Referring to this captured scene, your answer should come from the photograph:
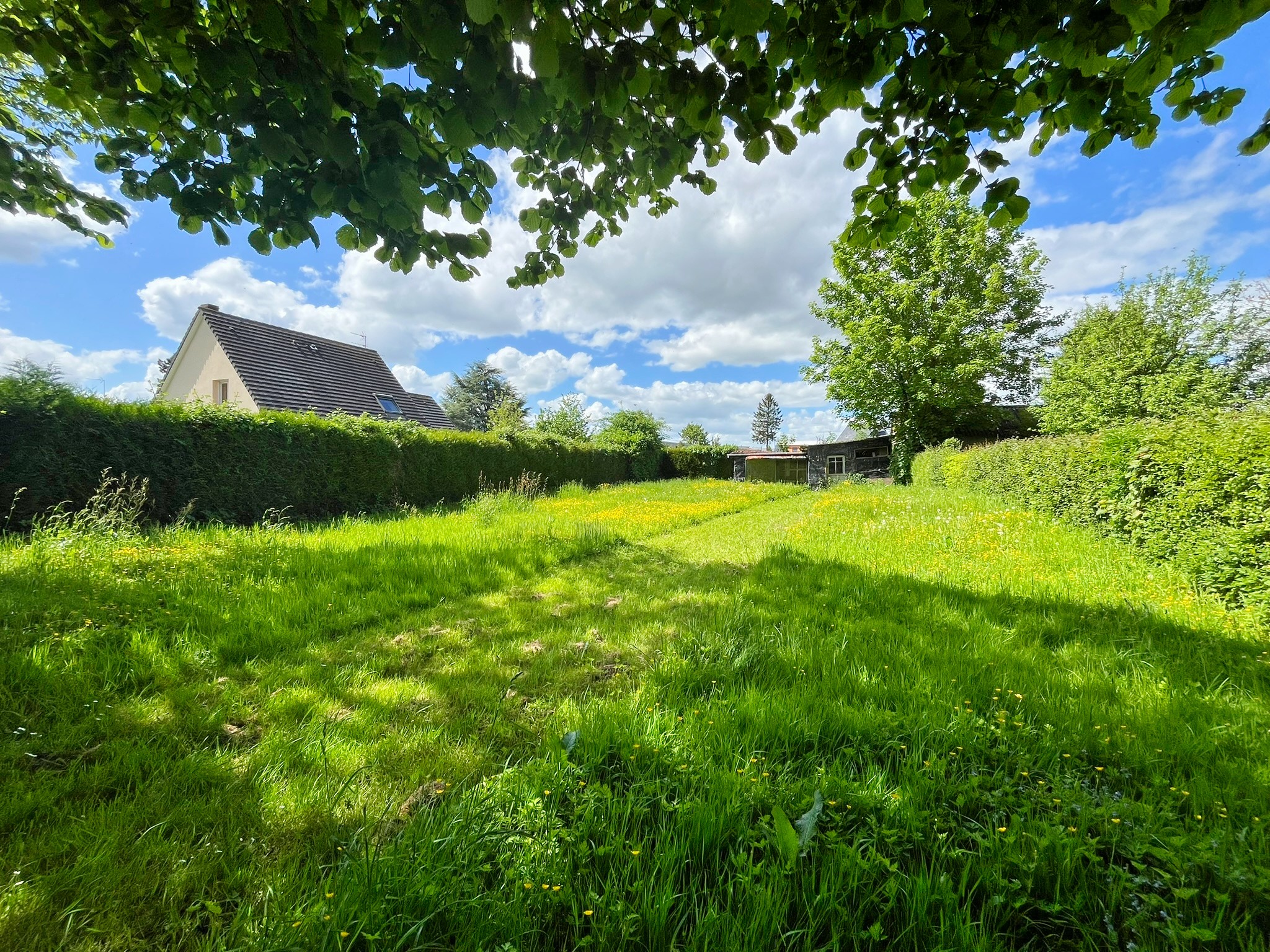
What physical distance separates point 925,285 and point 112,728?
2821 cm

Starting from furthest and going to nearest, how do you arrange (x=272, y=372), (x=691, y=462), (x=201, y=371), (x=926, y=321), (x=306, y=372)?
1. (x=691, y=462)
2. (x=926, y=321)
3. (x=306, y=372)
4. (x=201, y=371)
5. (x=272, y=372)

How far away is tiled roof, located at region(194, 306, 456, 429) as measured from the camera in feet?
50.4

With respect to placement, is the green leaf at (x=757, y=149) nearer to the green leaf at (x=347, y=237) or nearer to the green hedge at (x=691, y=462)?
the green leaf at (x=347, y=237)

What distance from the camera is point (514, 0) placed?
1.56 meters

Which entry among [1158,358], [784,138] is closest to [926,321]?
[1158,358]

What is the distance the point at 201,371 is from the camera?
16.4m

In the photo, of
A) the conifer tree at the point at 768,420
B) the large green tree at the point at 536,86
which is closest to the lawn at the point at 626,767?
the large green tree at the point at 536,86

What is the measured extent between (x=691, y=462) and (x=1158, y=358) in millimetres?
22182

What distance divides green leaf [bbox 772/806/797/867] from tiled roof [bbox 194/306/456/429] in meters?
15.7

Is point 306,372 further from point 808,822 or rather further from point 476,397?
point 476,397

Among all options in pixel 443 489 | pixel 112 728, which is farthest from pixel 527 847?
pixel 443 489

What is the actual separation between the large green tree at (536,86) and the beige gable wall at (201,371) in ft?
52.4

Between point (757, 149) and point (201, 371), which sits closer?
point (757, 149)

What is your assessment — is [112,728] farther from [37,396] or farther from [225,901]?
[37,396]
